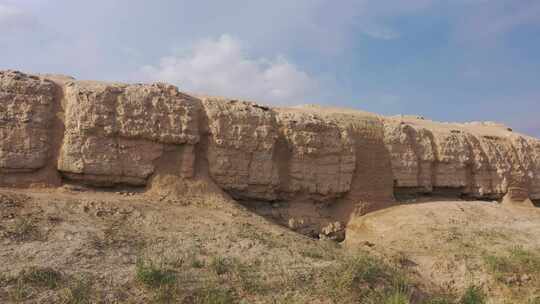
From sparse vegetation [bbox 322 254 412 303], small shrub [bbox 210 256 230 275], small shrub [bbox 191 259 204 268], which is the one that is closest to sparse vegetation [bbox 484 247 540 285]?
sparse vegetation [bbox 322 254 412 303]

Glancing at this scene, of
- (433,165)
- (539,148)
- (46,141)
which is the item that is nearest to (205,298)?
(46,141)

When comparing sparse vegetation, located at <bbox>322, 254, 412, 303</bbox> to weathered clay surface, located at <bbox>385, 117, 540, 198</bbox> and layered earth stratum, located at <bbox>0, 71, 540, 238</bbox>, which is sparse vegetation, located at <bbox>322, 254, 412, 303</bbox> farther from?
weathered clay surface, located at <bbox>385, 117, 540, 198</bbox>

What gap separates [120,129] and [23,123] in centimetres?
171

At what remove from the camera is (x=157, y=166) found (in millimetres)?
9664

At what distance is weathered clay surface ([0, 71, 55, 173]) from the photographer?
8594mm

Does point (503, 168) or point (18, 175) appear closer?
point (18, 175)

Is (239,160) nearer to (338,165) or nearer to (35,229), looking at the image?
(338,165)

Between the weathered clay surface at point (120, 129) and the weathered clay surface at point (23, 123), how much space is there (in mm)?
366

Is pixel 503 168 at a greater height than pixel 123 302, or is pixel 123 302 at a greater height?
pixel 503 168

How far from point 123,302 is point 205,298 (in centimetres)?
103

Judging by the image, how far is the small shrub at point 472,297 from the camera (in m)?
7.96

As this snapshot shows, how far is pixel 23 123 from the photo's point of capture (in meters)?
8.74

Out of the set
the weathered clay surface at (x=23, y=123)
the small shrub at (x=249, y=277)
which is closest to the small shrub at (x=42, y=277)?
the small shrub at (x=249, y=277)

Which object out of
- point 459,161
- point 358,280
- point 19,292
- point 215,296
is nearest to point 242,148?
point 358,280
